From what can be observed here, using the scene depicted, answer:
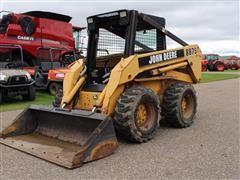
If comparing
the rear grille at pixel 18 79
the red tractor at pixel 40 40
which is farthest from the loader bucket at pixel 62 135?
the red tractor at pixel 40 40

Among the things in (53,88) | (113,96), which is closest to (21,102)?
(53,88)

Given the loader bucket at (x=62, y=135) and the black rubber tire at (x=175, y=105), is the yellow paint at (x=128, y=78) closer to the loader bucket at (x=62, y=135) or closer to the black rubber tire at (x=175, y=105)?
the black rubber tire at (x=175, y=105)

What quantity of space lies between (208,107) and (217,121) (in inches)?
77.8

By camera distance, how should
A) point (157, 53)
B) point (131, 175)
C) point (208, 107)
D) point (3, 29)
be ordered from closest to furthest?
point (131, 175)
point (157, 53)
point (208, 107)
point (3, 29)

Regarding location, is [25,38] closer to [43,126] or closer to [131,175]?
[43,126]

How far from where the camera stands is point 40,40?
14727mm

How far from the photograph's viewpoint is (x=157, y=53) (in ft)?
21.1

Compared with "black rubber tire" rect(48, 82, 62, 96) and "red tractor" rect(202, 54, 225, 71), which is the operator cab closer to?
"black rubber tire" rect(48, 82, 62, 96)

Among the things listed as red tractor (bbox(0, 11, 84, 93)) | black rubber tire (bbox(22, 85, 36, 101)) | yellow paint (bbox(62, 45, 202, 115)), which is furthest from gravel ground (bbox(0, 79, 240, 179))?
red tractor (bbox(0, 11, 84, 93))

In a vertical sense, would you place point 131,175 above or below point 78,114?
below

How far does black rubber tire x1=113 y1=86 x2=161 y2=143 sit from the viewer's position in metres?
5.37

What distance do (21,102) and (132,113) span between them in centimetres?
644

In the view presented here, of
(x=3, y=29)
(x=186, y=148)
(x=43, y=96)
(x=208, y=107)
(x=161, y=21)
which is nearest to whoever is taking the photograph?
(x=186, y=148)

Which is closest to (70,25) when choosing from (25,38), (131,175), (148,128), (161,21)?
(25,38)
